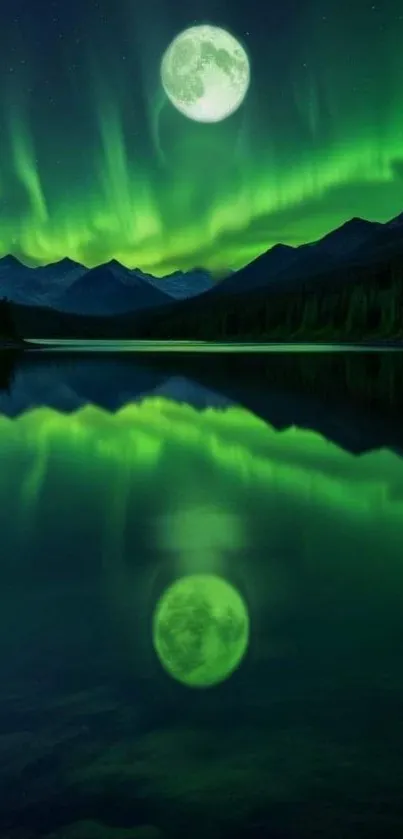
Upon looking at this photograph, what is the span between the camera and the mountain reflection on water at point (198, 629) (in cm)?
656

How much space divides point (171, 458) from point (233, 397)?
22.4m

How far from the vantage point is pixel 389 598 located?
11555mm

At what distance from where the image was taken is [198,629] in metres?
10.4

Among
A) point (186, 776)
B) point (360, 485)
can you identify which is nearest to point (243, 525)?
point (360, 485)

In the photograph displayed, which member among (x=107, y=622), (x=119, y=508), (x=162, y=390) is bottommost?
(x=107, y=622)

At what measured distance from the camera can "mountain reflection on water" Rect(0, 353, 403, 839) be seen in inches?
258

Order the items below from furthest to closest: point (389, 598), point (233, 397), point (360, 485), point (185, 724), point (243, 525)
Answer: point (233, 397) < point (360, 485) < point (243, 525) < point (389, 598) < point (185, 724)

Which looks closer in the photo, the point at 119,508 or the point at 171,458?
the point at 119,508

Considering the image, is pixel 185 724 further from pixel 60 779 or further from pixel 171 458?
pixel 171 458

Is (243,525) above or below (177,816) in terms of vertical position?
above

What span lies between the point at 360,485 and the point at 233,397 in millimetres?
27996

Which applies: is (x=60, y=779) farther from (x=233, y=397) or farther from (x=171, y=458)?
(x=233, y=397)

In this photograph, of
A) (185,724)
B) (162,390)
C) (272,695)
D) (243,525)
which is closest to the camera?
(185,724)

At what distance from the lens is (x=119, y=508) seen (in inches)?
731
